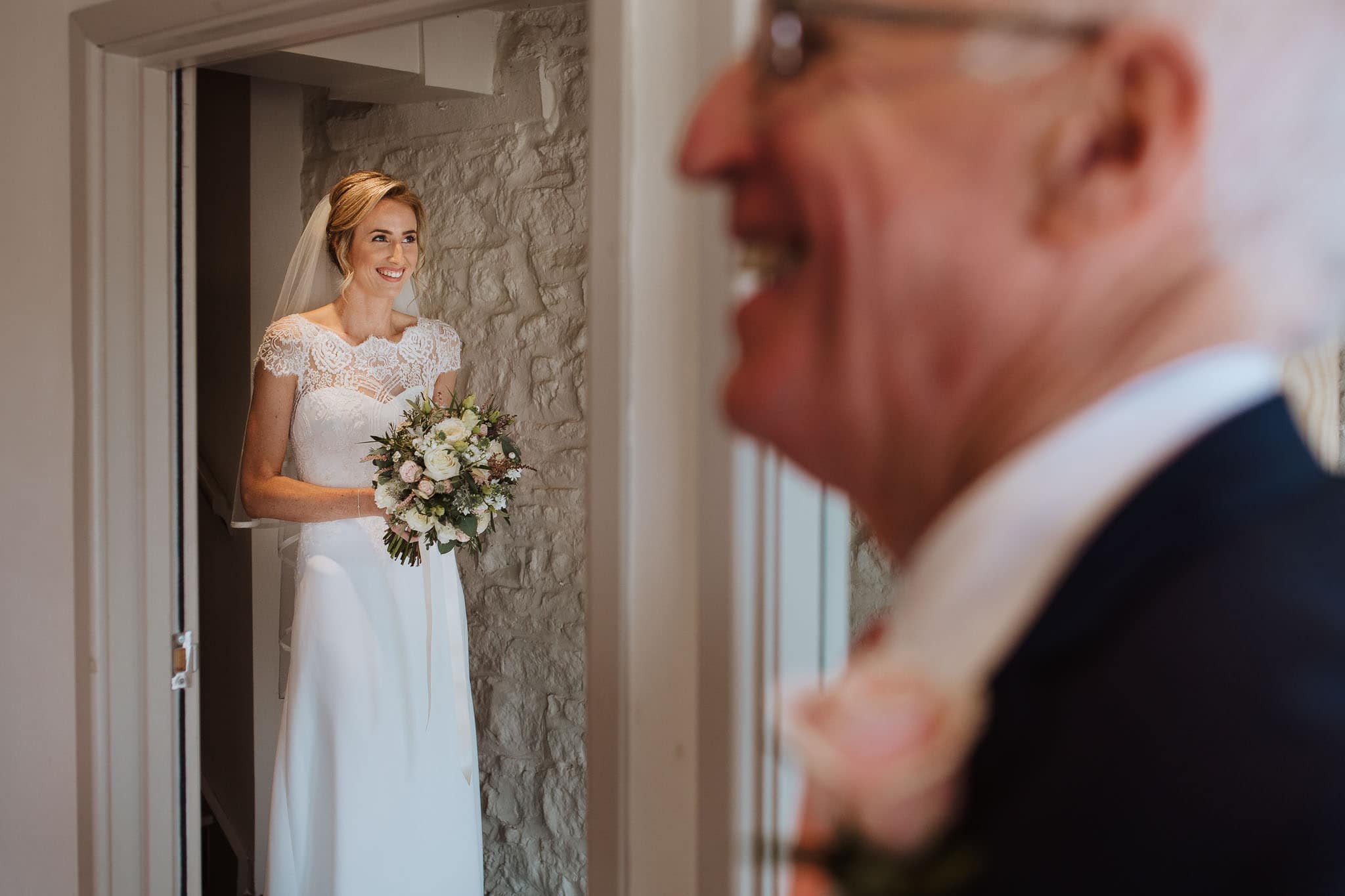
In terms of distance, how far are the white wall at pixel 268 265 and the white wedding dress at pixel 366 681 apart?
0.15ft

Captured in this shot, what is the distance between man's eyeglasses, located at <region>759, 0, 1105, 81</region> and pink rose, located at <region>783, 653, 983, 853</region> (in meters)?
0.28

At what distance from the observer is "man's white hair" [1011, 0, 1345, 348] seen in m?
0.44

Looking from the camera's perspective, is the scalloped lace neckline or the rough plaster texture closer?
the rough plaster texture

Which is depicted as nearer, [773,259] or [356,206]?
[773,259]

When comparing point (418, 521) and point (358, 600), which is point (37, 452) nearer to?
point (358, 600)

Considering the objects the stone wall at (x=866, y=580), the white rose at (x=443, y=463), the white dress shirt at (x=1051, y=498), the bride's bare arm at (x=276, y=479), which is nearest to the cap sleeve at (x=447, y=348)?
the white rose at (x=443, y=463)

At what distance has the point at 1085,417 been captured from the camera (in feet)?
1.49

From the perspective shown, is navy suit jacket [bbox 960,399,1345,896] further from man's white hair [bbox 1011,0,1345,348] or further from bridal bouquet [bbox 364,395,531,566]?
bridal bouquet [bbox 364,395,531,566]

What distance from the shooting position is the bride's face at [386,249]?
1507 millimetres

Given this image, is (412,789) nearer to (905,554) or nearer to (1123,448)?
(905,554)

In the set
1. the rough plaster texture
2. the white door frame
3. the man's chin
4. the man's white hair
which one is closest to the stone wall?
the white door frame

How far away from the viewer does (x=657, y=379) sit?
3.56 ft

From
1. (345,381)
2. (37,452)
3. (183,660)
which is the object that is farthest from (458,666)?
(37,452)

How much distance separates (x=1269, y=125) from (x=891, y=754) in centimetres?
30
